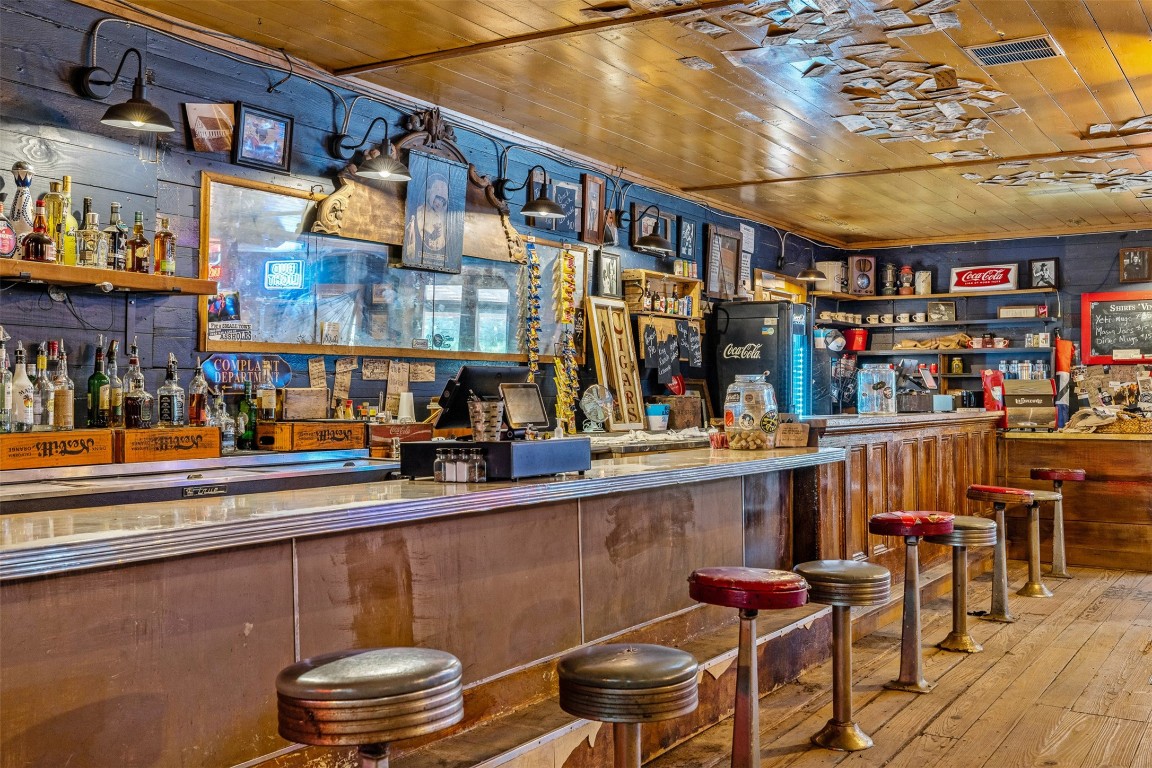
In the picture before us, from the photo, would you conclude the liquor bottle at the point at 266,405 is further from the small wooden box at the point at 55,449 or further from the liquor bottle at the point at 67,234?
the liquor bottle at the point at 67,234

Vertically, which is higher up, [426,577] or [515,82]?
[515,82]

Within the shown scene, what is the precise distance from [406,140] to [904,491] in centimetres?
372

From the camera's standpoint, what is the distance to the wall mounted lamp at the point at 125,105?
408cm

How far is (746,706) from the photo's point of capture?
2.90 meters

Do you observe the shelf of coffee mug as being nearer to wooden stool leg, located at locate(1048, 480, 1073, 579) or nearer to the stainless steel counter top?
the stainless steel counter top

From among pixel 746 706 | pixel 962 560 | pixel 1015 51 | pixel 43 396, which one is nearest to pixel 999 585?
pixel 962 560

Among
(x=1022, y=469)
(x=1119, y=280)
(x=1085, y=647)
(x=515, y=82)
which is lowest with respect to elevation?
(x=1085, y=647)

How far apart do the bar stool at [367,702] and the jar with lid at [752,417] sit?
3.15 m

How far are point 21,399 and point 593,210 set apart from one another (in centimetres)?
446

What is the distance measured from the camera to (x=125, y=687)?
2.03 metres

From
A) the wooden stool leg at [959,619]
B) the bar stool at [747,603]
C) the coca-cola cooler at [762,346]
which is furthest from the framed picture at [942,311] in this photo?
the bar stool at [747,603]

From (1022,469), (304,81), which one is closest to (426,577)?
(304,81)

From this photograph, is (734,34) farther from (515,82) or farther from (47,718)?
(47,718)

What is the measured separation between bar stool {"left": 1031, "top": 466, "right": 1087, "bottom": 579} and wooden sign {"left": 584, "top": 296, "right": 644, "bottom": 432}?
2.87 meters
